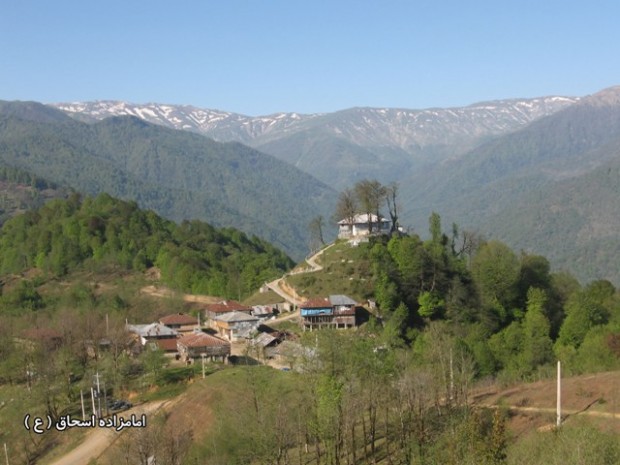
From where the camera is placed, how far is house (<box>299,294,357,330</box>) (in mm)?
69688

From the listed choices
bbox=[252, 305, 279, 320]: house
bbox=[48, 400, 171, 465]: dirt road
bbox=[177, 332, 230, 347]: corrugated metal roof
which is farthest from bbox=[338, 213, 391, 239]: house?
bbox=[48, 400, 171, 465]: dirt road

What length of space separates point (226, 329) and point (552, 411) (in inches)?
1776

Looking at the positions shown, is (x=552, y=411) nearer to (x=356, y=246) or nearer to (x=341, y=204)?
(x=356, y=246)

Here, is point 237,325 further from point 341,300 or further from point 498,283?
point 498,283

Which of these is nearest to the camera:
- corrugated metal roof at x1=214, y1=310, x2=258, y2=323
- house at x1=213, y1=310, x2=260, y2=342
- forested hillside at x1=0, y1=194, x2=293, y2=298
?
house at x1=213, y1=310, x2=260, y2=342

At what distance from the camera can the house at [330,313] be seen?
229ft

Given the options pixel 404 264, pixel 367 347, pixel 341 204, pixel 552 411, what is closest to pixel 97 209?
pixel 341 204

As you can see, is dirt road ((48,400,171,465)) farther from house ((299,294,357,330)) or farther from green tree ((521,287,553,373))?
green tree ((521,287,553,373))

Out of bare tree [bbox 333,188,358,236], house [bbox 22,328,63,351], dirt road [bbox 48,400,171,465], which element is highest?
bare tree [bbox 333,188,358,236]

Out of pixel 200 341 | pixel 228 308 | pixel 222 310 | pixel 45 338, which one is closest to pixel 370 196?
pixel 228 308

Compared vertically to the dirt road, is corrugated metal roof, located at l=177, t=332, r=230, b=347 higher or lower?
higher

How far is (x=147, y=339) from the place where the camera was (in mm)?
72375

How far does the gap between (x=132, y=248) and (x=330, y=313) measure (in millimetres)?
58586

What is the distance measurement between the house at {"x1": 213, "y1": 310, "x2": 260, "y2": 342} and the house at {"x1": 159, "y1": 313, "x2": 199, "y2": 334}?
540 centimetres
